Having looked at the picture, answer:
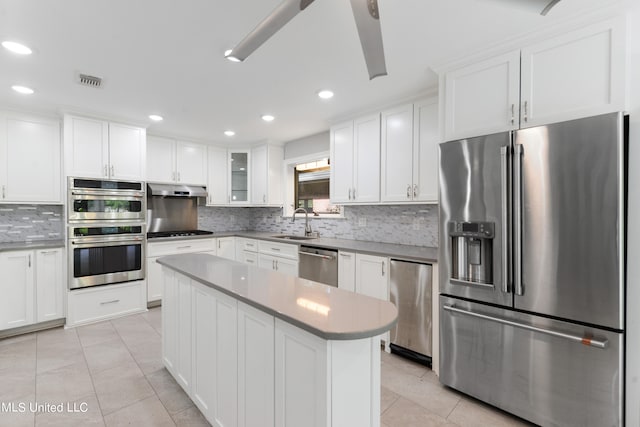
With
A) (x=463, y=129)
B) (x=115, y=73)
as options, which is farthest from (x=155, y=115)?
(x=463, y=129)

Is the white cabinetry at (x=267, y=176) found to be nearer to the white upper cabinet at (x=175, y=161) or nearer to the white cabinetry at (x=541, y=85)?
the white upper cabinet at (x=175, y=161)

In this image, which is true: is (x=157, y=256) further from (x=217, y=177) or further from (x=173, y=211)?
(x=217, y=177)

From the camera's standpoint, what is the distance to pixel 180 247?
4293 mm

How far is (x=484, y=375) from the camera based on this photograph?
2.04 m

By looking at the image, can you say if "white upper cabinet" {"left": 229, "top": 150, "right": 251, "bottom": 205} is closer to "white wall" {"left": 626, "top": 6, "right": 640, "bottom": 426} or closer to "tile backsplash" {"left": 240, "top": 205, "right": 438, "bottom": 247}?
"tile backsplash" {"left": 240, "top": 205, "right": 438, "bottom": 247}

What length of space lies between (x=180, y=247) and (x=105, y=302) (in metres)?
1.06

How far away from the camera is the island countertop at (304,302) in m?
1.10

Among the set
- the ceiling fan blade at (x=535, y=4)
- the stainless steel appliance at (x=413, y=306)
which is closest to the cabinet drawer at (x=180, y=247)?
the stainless steel appliance at (x=413, y=306)

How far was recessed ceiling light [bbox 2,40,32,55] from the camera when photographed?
2.01 meters

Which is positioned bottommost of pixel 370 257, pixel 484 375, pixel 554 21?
pixel 484 375

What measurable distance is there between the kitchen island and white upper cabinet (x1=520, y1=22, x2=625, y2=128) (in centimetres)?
154

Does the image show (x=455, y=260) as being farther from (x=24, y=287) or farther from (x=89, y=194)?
(x=24, y=287)

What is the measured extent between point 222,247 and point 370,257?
8.71ft

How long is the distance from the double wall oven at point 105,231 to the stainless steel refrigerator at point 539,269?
3606 mm
